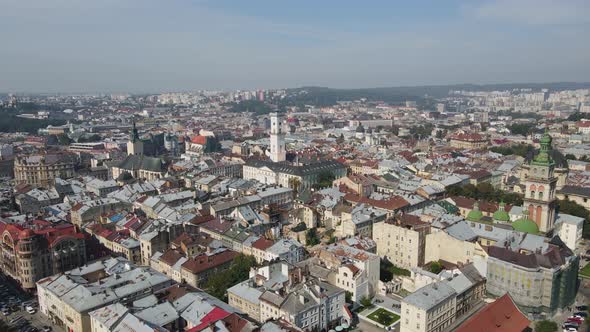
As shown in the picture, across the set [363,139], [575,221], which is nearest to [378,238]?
[575,221]

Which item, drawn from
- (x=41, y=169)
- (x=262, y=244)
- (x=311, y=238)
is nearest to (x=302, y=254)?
(x=262, y=244)

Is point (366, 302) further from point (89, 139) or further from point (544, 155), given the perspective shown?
point (89, 139)

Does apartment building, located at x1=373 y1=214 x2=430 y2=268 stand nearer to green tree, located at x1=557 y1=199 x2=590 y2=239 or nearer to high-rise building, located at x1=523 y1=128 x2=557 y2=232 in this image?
high-rise building, located at x1=523 y1=128 x2=557 y2=232

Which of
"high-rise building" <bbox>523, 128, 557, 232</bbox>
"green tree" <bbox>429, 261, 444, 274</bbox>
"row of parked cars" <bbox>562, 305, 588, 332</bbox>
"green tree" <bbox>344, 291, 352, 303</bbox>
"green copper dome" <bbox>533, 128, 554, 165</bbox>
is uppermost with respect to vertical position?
"green copper dome" <bbox>533, 128, 554, 165</bbox>

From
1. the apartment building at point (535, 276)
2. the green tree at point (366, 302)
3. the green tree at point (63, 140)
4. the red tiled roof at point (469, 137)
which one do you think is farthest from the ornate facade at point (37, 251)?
the red tiled roof at point (469, 137)

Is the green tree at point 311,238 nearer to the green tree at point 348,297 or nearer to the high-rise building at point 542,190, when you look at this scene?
the green tree at point 348,297

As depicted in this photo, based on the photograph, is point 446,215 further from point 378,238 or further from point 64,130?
point 64,130

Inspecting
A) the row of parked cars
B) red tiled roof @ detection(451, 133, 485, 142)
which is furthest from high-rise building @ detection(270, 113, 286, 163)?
the row of parked cars
